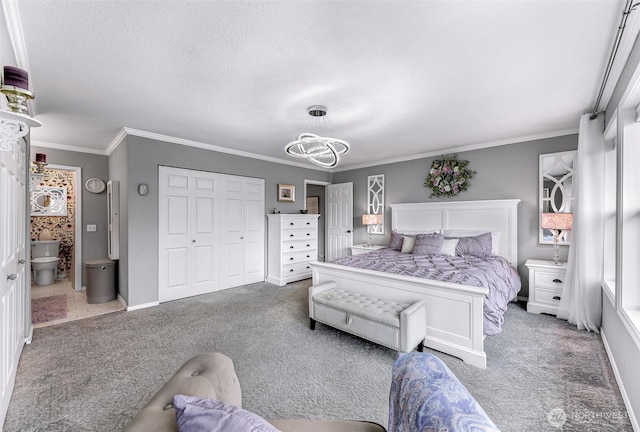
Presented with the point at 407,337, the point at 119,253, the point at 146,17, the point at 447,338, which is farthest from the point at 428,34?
the point at 119,253

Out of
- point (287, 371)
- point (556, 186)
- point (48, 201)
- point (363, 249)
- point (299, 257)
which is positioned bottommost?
point (287, 371)

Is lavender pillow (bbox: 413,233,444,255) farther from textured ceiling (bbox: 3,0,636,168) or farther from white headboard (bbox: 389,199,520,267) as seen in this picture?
textured ceiling (bbox: 3,0,636,168)

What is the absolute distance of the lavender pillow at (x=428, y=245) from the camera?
159 inches

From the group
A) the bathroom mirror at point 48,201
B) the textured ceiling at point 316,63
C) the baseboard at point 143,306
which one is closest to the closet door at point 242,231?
the baseboard at point 143,306

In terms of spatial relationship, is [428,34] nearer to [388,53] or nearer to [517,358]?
[388,53]

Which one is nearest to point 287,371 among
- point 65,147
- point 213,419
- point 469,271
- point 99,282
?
point 213,419

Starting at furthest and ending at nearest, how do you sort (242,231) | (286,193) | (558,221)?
(286,193), (242,231), (558,221)

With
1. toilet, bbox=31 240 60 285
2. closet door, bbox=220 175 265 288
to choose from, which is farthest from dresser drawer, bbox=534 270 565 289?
toilet, bbox=31 240 60 285

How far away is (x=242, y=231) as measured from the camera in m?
5.02

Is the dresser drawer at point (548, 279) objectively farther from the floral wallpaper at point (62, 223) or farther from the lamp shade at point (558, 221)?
the floral wallpaper at point (62, 223)

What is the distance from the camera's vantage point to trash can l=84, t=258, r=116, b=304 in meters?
3.98

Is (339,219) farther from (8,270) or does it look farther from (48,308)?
(8,270)

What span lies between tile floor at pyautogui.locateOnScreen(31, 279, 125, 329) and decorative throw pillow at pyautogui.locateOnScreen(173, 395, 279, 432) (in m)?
3.84

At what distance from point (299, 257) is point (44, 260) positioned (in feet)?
14.7
